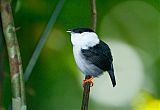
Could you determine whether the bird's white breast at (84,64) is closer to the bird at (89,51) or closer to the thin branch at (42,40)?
the bird at (89,51)

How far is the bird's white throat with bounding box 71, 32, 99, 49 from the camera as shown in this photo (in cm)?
121

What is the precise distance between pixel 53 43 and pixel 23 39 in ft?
0.37

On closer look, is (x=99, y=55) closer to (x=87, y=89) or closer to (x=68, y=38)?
(x=87, y=89)

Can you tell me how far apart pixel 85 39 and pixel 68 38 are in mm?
344

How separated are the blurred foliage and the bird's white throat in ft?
1.03

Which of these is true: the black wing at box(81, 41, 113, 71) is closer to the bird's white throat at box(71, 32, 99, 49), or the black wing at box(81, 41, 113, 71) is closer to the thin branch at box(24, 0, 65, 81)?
the bird's white throat at box(71, 32, 99, 49)

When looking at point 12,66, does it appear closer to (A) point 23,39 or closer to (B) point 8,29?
(B) point 8,29

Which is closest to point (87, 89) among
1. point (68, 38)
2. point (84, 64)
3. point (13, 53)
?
point (84, 64)

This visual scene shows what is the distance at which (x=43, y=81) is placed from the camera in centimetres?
156

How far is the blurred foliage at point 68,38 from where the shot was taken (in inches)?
60.7

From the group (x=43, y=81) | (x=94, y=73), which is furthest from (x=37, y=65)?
(x=94, y=73)

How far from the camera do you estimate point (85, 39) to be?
4.00 ft

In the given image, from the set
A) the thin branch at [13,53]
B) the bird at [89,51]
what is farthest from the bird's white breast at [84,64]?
the thin branch at [13,53]

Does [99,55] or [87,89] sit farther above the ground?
[99,55]
